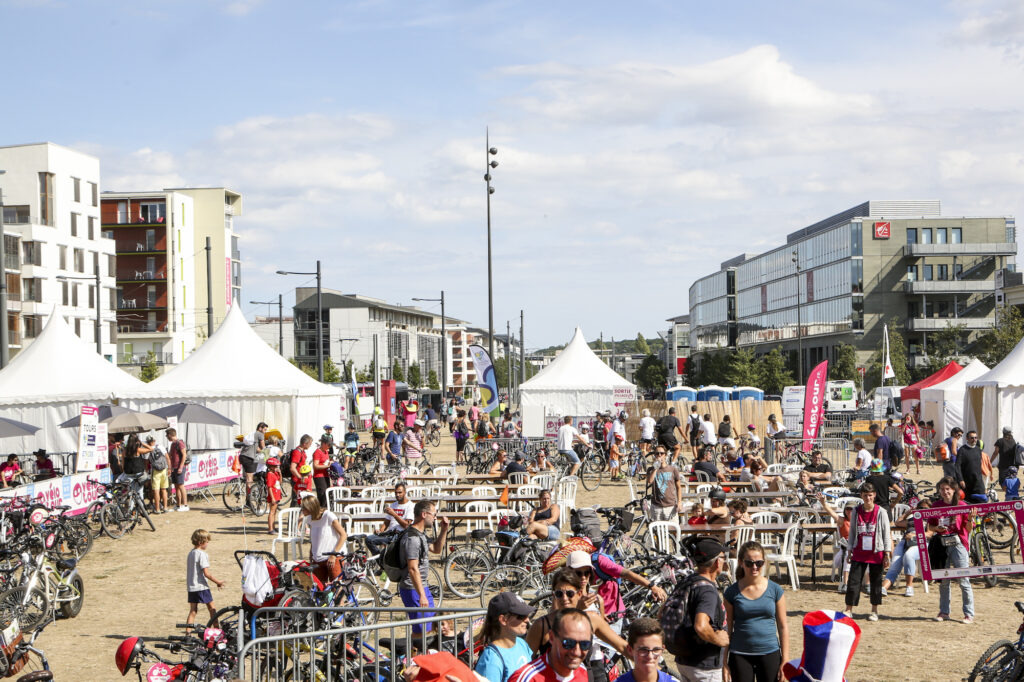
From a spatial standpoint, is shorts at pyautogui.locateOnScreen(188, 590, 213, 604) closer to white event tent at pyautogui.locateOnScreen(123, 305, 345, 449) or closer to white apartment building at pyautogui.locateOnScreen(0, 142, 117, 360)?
white event tent at pyautogui.locateOnScreen(123, 305, 345, 449)

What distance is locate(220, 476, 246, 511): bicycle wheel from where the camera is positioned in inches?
861

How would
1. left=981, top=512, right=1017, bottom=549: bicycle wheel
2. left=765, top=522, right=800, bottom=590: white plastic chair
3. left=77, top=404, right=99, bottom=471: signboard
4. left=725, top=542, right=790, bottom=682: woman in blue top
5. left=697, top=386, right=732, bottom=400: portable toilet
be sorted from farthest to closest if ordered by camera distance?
left=697, top=386, right=732, bottom=400: portable toilet → left=77, top=404, right=99, bottom=471: signboard → left=981, top=512, right=1017, bottom=549: bicycle wheel → left=765, top=522, right=800, bottom=590: white plastic chair → left=725, top=542, right=790, bottom=682: woman in blue top

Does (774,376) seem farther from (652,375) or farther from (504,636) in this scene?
(504,636)

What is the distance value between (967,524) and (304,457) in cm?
1103

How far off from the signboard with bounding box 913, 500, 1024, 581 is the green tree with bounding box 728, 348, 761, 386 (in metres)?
76.3

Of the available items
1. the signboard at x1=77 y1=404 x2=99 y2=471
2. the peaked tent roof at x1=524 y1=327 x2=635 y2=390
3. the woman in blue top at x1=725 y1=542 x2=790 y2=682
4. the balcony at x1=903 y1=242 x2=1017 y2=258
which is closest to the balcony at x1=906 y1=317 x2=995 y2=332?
the balcony at x1=903 y1=242 x2=1017 y2=258

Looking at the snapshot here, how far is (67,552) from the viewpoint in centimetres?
1554

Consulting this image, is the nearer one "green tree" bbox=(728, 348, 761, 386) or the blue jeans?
the blue jeans

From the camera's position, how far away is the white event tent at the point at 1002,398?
28750mm

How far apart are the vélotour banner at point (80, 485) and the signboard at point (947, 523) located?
13.0m

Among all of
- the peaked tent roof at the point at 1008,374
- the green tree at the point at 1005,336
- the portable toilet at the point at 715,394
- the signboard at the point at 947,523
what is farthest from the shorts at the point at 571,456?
the green tree at the point at 1005,336

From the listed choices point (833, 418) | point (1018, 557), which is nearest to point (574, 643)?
point (1018, 557)

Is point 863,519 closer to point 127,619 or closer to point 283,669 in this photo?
point 283,669

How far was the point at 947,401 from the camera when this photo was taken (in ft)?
114
